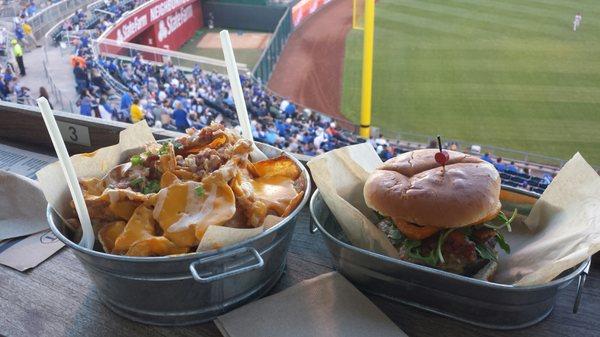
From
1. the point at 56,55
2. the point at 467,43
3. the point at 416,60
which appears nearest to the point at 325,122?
the point at 416,60

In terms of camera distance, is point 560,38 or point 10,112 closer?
point 10,112

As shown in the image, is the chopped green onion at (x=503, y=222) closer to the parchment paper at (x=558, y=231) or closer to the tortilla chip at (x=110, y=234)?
the parchment paper at (x=558, y=231)

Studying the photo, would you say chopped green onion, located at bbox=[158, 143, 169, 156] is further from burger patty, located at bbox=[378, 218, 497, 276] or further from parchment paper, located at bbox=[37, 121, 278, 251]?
burger patty, located at bbox=[378, 218, 497, 276]

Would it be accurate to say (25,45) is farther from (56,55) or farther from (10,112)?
(10,112)

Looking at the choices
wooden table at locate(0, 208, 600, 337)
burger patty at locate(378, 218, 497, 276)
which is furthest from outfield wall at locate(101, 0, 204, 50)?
burger patty at locate(378, 218, 497, 276)

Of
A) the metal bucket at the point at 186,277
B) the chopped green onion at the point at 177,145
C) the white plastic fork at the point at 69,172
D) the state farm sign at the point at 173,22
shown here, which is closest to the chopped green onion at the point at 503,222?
the metal bucket at the point at 186,277

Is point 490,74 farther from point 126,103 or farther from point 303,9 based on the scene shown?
point 126,103

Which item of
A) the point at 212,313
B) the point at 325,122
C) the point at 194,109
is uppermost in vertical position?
the point at 212,313
